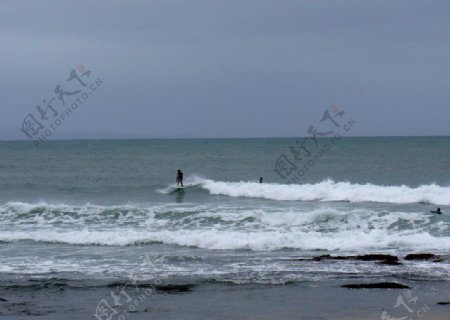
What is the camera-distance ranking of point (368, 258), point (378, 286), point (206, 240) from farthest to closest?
point (206, 240) < point (368, 258) < point (378, 286)

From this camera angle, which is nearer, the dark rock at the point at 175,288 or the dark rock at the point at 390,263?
the dark rock at the point at 175,288

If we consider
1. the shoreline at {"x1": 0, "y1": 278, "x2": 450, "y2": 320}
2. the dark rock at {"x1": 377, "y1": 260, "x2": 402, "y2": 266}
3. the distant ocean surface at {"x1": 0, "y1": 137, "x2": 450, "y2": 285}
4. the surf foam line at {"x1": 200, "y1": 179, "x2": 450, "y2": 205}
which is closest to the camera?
the shoreline at {"x1": 0, "y1": 278, "x2": 450, "y2": 320}

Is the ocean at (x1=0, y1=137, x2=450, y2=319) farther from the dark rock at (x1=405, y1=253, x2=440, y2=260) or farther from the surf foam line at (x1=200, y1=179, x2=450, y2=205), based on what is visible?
the dark rock at (x1=405, y1=253, x2=440, y2=260)

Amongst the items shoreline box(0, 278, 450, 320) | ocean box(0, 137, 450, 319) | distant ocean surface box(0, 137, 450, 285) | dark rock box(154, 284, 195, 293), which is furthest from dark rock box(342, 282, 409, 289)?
dark rock box(154, 284, 195, 293)

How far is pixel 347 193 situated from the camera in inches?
1587

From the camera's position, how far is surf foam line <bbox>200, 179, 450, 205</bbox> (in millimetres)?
Result: 38250

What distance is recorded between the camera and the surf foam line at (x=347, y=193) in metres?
38.2

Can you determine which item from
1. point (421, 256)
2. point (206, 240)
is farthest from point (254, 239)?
point (421, 256)

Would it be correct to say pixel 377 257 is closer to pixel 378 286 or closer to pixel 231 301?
pixel 378 286

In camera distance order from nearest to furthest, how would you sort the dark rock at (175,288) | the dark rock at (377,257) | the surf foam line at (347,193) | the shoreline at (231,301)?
1. the shoreline at (231,301)
2. the dark rock at (175,288)
3. the dark rock at (377,257)
4. the surf foam line at (347,193)

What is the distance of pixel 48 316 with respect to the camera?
14711mm

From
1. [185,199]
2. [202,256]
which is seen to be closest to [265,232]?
[202,256]

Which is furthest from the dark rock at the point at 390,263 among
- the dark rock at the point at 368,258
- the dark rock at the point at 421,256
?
the dark rock at the point at 421,256

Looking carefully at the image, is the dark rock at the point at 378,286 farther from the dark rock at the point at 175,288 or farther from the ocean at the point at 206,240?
the dark rock at the point at 175,288
